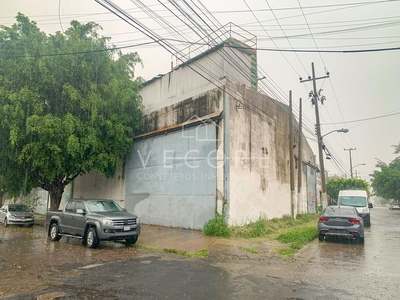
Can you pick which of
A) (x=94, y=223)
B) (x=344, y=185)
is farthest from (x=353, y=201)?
(x=344, y=185)

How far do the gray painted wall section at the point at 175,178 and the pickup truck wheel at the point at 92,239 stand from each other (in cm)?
539

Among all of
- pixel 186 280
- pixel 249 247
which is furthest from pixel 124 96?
pixel 186 280

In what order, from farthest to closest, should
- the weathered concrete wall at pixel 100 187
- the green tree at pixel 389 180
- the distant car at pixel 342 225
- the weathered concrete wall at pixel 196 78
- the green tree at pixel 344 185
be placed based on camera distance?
the green tree at pixel 389 180
the green tree at pixel 344 185
the weathered concrete wall at pixel 100 187
the weathered concrete wall at pixel 196 78
the distant car at pixel 342 225

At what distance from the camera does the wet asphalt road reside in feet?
18.6

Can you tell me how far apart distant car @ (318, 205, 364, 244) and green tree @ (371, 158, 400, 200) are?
41.5 meters

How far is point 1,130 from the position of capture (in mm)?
15594

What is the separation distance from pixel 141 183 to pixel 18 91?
8.32 metres

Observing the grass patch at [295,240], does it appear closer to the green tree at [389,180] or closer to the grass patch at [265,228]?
the grass patch at [265,228]

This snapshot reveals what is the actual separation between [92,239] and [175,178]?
6283mm

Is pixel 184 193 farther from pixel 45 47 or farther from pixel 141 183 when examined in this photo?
pixel 45 47

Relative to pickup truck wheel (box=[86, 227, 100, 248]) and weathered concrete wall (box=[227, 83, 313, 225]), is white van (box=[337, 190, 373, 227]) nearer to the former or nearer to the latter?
weathered concrete wall (box=[227, 83, 313, 225])

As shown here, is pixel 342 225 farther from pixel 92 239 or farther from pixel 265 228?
pixel 92 239

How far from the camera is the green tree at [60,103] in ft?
49.4

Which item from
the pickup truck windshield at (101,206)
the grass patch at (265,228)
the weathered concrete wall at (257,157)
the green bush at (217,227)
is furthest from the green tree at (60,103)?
the grass patch at (265,228)
